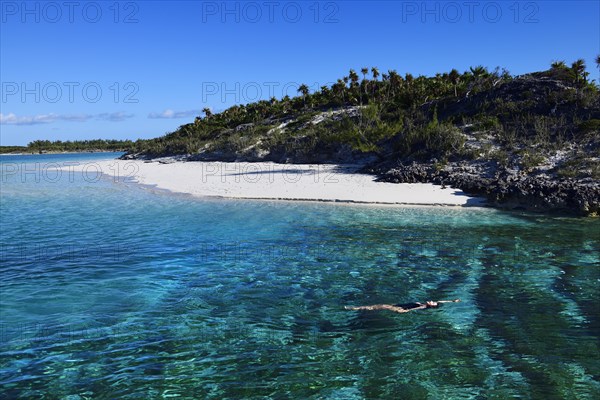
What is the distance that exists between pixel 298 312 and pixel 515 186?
18.4 metres

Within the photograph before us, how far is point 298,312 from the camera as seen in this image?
9062 millimetres

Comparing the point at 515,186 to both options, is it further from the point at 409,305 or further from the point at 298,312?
the point at 298,312

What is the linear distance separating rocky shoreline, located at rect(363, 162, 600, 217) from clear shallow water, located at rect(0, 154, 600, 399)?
3324 mm

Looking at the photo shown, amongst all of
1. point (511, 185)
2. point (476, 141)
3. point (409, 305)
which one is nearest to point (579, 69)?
point (476, 141)

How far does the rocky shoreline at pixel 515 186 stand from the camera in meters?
21.1

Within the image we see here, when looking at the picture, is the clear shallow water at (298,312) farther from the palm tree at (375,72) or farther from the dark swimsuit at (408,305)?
the palm tree at (375,72)

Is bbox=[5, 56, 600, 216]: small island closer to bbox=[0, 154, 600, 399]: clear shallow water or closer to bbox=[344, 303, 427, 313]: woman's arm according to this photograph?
bbox=[0, 154, 600, 399]: clear shallow water

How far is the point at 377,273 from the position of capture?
38.3ft

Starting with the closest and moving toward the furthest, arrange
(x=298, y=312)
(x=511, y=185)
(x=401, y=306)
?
(x=298, y=312) → (x=401, y=306) → (x=511, y=185)

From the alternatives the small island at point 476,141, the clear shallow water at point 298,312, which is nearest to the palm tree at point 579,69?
the small island at point 476,141

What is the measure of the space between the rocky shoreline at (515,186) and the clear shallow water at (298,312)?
3.32 meters

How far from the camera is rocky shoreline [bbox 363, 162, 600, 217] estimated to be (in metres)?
21.1

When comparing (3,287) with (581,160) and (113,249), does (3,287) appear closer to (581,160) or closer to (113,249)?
(113,249)

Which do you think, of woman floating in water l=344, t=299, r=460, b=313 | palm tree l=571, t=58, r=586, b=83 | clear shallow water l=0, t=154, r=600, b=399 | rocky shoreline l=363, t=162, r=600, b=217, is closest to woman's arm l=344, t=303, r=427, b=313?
woman floating in water l=344, t=299, r=460, b=313
